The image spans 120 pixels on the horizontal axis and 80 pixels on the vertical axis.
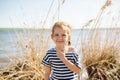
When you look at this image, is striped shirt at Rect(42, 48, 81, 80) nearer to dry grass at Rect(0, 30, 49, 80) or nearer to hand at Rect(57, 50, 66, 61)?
hand at Rect(57, 50, 66, 61)

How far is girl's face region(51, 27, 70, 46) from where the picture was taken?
231 cm

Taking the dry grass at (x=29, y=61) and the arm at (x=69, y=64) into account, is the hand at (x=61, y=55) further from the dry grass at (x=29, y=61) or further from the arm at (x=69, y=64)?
the dry grass at (x=29, y=61)

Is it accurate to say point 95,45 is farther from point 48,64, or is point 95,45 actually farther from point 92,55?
point 48,64

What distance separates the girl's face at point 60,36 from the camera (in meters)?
2.31

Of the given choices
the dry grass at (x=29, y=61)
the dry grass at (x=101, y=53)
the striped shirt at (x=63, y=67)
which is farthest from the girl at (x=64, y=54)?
the dry grass at (x=101, y=53)

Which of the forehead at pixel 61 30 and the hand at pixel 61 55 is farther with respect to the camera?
the forehead at pixel 61 30

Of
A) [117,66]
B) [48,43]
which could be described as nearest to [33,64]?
[48,43]

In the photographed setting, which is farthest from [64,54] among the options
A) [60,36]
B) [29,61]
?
[29,61]

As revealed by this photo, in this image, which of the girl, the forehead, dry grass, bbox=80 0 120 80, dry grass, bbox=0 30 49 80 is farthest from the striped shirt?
dry grass, bbox=80 0 120 80

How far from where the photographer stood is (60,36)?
91.1 inches

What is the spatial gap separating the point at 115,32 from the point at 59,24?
231 centimetres

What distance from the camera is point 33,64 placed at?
3.88 metres

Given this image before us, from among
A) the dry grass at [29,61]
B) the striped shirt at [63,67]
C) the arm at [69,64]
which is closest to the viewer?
the arm at [69,64]

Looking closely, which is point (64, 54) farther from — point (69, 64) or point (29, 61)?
point (29, 61)
